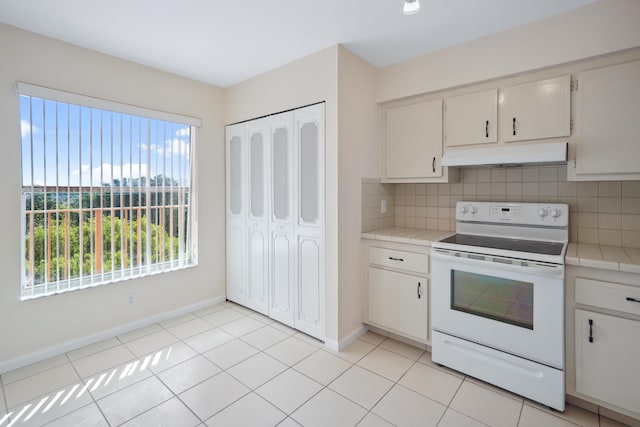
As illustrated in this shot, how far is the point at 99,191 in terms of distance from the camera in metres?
2.68

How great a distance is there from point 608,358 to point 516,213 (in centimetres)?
110

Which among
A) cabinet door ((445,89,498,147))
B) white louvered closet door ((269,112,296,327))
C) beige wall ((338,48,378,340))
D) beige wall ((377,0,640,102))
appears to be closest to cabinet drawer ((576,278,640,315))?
cabinet door ((445,89,498,147))

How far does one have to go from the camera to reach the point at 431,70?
261cm

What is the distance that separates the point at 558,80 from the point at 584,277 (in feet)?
4.37

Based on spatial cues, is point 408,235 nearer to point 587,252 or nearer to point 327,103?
point 587,252

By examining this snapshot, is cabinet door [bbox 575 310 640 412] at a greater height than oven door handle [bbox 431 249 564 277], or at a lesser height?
A: lesser

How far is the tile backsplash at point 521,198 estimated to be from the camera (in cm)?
217

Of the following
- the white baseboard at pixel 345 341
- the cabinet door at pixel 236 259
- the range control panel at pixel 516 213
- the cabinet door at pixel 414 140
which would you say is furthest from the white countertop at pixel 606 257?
the cabinet door at pixel 236 259

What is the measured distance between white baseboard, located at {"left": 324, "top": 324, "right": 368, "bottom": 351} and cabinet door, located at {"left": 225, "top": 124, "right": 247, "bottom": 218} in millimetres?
1624

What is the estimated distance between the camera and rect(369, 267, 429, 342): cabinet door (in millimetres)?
2496

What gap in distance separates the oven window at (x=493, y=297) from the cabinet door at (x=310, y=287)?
108 centimetres

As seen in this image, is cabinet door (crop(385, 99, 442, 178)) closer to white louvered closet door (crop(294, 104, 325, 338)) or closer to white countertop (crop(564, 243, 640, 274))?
white louvered closet door (crop(294, 104, 325, 338))

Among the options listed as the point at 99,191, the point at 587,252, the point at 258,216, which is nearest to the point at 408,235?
the point at 587,252

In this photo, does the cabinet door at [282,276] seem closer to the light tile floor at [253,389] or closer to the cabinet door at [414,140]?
the light tile floor at [253,389]
